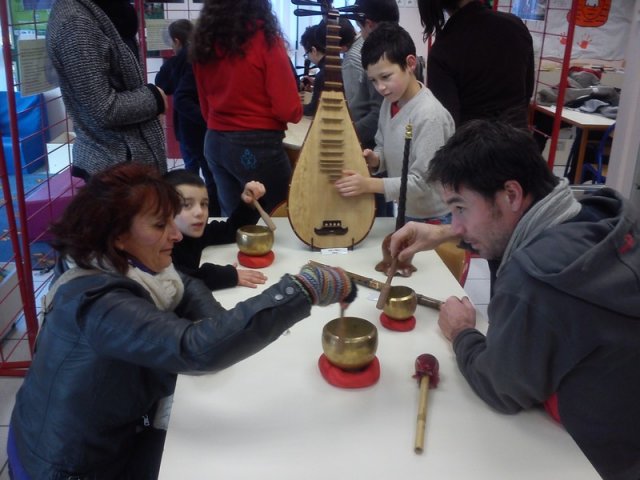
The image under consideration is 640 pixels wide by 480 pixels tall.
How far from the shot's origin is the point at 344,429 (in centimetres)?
85

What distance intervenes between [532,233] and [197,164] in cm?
238

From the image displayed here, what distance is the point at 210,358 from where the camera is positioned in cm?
81

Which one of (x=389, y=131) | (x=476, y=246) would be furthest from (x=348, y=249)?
(x=476, y=246)

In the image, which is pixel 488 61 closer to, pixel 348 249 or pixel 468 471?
pixel 348 249

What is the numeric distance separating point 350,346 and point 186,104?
83.8 inches

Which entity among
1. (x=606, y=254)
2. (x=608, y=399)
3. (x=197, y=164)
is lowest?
(x=197, y=164)

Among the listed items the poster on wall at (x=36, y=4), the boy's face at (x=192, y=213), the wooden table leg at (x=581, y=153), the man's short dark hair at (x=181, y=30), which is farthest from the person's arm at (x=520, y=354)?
the wooden table leg at (x=581, y=153)

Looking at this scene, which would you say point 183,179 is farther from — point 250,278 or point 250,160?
point 250,160

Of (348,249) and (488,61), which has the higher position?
(488,61)

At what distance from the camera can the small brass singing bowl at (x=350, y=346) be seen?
925 millimetres

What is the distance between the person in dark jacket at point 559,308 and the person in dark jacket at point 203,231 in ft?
1.79

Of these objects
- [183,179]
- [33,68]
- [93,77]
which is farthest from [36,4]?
[183,179]

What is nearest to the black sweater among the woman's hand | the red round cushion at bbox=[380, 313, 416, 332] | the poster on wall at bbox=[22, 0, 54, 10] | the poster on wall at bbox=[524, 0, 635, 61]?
the red round cushion at bbox=[380, 313, 416, 332]

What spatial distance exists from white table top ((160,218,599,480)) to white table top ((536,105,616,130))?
3.15 m
